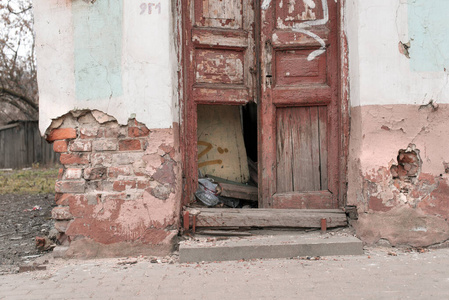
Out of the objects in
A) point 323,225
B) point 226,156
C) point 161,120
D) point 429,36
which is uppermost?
point 429,36

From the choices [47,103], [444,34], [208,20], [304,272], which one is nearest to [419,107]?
[444,34]

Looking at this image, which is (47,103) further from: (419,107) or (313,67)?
(419,107)

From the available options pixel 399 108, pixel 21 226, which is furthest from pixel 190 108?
pixel 21 226

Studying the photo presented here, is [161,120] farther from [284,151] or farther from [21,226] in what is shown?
[21,226]

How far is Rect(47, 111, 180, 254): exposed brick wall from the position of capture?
336 cm

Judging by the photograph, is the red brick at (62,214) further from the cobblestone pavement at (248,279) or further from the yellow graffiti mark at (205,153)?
the yellow graffiti mark at (205,153)

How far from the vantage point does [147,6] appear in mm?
3410

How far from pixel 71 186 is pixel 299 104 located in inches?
89.8

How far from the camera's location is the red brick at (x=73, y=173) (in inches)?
135

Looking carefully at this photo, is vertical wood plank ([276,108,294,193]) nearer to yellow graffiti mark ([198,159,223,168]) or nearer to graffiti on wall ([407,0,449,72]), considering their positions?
yellow graffiti mark ([198,159,223,168])

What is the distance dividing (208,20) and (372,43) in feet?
5.22

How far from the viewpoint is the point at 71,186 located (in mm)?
3430

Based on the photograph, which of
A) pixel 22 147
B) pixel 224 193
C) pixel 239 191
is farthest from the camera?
pixel 22 147

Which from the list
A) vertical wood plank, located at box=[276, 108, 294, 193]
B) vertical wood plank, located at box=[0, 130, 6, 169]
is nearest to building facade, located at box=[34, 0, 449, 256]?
vertical wood plank, located at box=[276, 108, 294, 193]
